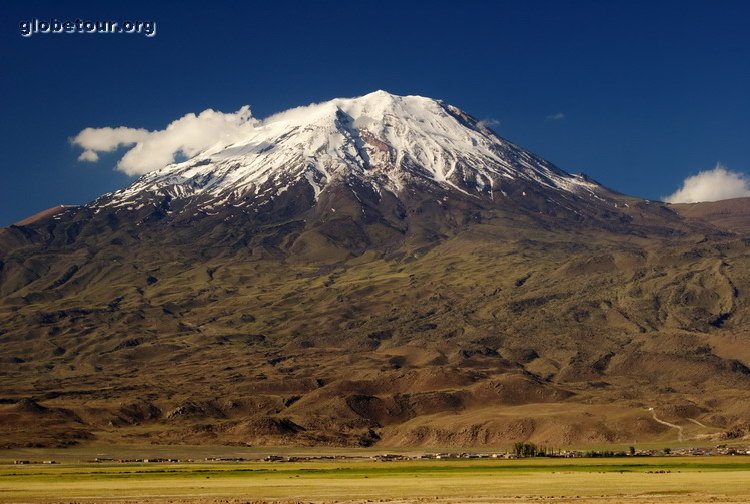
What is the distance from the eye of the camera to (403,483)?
81438 millimetres

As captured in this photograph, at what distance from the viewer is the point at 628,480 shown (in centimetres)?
7981

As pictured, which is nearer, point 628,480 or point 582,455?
point 628,480

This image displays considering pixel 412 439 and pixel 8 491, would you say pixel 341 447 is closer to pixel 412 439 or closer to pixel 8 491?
pixel 412 439

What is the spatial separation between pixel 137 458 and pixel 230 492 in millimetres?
78372

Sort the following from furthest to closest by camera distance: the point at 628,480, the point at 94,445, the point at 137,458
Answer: the point at 94,445, the point at 137,458, the point at 628,480

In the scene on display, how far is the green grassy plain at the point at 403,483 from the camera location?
6788cm

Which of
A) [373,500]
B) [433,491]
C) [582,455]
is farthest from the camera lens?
[582,455]

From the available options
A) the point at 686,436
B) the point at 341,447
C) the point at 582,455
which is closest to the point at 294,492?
the point at 582,455

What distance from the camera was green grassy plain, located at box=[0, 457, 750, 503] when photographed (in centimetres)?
6788

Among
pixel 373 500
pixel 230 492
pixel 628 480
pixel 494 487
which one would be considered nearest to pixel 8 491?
pixel 230 492

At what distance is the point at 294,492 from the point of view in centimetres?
7412

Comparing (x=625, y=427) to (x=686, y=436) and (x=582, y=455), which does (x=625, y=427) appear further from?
(x=582, y=455)

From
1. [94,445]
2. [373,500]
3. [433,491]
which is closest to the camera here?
[373,500]

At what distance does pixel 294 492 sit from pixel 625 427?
126910 millimetres
